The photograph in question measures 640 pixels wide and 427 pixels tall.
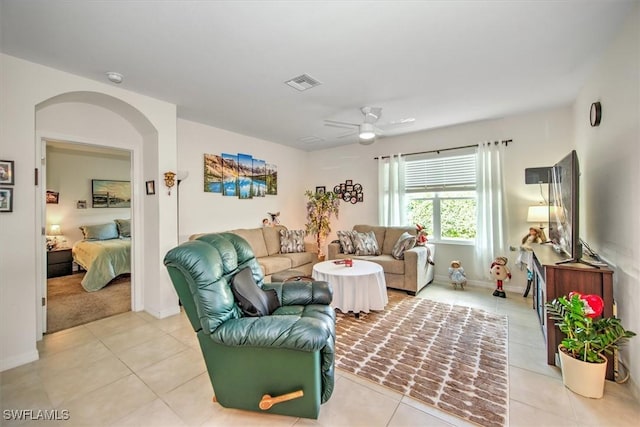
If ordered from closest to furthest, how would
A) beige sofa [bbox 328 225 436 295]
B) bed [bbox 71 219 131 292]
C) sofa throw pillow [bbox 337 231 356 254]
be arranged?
beige sofa [bbox 328 225 436 295] → bed [bbox 71 219 131 292] → sofa throw pillow [bbox 337 231 356 254]

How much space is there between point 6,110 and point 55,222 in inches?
170

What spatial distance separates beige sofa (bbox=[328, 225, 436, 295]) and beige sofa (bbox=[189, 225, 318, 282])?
472 mm


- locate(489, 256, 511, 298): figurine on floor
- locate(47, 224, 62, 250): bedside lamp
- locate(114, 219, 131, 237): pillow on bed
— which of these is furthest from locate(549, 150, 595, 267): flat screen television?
locate(47, 224, 62, 250): bedside lamp

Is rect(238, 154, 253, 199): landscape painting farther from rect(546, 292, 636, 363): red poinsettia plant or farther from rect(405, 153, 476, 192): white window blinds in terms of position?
rect(546, 292, 636, 363): red poinsettia plant

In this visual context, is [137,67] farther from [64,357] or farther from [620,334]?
[620,334]

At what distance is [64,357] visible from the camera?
7.55 ft

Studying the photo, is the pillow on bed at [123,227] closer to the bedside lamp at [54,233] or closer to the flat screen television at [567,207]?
the bedside lamp at [54,233]

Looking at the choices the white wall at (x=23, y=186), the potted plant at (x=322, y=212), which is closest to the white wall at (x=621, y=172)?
the potted plant at (x=322, y=212)

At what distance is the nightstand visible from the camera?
4.91 meters

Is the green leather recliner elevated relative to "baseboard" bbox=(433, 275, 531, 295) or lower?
elevated

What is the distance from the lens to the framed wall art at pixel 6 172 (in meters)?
2.15

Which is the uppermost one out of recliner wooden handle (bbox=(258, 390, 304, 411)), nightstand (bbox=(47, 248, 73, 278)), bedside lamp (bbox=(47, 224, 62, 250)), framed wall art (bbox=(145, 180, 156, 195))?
framed wall art (bbox=(145, 180, 156, 195))

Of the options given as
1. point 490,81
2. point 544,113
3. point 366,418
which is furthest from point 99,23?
point 544,113

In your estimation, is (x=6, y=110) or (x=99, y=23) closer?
(x=99, y=23)
